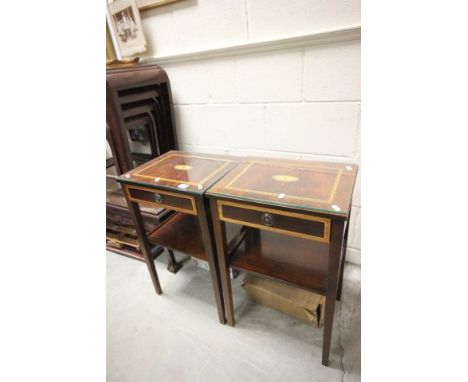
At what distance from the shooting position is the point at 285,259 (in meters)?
1.00

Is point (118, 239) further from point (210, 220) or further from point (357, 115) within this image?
point (357, 115)

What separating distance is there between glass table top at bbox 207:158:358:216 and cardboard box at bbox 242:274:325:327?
1.66ft

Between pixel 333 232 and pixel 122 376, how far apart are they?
105 centimetres

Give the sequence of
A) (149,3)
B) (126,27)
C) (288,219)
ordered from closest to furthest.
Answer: (288,219) → (149,3) → (126,27)

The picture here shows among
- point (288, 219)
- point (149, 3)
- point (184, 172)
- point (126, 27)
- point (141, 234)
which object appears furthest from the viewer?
point (126, 27)

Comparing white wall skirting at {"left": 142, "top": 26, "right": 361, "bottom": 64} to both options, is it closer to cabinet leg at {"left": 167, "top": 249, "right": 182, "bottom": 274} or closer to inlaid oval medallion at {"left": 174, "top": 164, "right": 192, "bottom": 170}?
inlaid oval medallion at {"left": 174, "top": 164, "right": 192, "bottom": 170}

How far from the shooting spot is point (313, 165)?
994mm

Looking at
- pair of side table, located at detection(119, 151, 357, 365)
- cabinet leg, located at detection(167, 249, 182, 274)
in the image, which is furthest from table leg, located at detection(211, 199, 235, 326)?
cabinet leg, located at detection(167, 249, 182, 274)

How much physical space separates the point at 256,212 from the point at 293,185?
0.54 ft

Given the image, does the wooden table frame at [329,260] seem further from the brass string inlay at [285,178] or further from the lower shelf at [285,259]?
the brass string inlay at [285,178]

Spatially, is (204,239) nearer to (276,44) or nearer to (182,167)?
(182,167)

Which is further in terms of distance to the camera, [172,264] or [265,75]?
[172,264]

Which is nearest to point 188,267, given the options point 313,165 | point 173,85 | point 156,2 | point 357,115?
point 313,165

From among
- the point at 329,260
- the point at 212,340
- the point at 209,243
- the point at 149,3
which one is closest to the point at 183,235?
the point at 209,243
